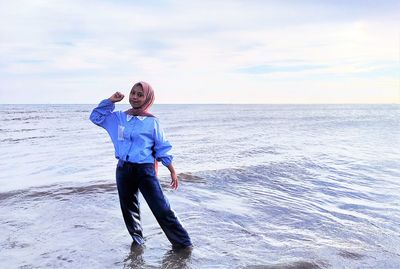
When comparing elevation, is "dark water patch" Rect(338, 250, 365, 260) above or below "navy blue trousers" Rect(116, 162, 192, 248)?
below

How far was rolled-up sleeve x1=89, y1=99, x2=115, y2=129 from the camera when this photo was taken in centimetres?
469

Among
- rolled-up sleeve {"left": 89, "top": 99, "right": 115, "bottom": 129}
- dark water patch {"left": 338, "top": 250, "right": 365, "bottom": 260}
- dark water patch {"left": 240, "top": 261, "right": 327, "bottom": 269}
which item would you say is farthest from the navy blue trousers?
dark water patch {"left": 338, "top": 250, "right": 365, "bottom": 260}

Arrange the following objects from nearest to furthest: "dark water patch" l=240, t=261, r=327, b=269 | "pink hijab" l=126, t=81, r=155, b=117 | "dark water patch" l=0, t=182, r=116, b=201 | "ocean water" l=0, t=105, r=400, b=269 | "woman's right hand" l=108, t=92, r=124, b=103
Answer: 1. "dark water patch" l=240, t=261, r=327, b=269
2. "pink hijab" l=126, t=81, r=155, b=117
3. "woman's right hand" l=108, t=92, r=124, b=103
4. "ocean water" l=0, t=105, r=400, b=269
5. "dark water patch" l=0, t=182, r=116, b=201

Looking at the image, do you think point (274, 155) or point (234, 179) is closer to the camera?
point (234, 179)

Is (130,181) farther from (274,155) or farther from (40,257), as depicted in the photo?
(274,155)

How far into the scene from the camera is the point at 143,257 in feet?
15.6

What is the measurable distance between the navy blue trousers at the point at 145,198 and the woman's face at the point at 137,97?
671 mm

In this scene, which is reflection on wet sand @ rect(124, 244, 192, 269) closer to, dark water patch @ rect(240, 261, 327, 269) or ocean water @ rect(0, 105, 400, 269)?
ocean water @ rect(0, 105, 400, 269)

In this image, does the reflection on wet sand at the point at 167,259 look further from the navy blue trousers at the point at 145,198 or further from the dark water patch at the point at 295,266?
the dark water patch at the point at 295,266

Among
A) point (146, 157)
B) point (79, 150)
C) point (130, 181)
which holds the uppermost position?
point (146, 157)

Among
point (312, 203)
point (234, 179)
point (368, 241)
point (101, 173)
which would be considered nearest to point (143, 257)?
point (368, 241)

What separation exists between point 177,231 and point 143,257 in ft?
1.62

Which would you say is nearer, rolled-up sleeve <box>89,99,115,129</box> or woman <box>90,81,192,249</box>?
woman <box>90,81,192,249</box>

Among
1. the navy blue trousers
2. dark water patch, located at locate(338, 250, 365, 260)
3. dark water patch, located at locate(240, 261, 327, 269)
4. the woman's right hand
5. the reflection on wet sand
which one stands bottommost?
dark water patch, located at locate(338, 250, 365, 260)
